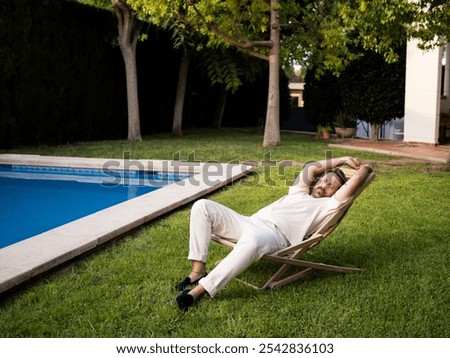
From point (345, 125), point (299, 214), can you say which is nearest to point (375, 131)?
point (345, 125)

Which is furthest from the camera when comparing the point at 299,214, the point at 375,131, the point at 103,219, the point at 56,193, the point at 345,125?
the point at 345,125

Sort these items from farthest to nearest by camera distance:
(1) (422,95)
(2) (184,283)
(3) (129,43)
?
1. (3) (129,43)
2. (1) (422,95)
3. (2) (184,283)

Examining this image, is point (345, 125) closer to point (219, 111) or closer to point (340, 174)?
point (219, 111)

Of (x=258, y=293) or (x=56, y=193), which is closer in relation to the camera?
(x=258, y=293)

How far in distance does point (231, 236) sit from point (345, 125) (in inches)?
554

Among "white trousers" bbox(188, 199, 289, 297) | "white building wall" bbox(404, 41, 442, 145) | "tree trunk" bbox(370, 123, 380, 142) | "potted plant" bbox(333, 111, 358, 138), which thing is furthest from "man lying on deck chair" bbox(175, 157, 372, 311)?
"potted plant" bbox(333, 111, 358, 138)

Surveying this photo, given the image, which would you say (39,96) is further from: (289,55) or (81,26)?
(289,55)

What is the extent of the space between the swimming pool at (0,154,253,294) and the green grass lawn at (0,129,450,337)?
118mm

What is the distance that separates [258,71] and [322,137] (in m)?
3.24

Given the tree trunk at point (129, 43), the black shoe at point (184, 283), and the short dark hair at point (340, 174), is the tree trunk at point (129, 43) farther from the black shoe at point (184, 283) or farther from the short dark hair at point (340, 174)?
the black shoe at point (184, 283)

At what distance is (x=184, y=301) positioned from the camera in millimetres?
3504

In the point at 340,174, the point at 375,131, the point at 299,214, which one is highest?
the point at 375,131

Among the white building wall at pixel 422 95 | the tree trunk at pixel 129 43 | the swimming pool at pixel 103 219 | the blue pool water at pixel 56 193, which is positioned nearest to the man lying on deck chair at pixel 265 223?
the swimming pool at pixel 103 219

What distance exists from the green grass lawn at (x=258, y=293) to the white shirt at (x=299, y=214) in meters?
0.39
